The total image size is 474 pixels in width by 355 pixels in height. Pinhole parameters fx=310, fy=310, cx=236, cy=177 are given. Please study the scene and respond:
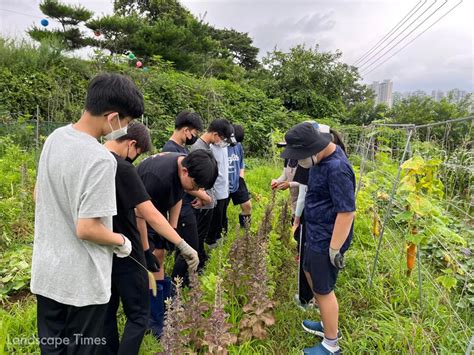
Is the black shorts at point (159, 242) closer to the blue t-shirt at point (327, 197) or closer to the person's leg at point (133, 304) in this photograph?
the person's leg at point (133, 304)

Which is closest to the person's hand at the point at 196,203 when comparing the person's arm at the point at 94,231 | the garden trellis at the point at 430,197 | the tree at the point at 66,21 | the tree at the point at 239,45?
the person's arm at the point at 94,231

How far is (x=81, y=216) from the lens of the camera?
1.19 metres

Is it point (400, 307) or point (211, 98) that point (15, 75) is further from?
point (400, 307)

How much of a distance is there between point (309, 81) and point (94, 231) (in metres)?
16.6

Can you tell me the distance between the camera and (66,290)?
1.28 metres

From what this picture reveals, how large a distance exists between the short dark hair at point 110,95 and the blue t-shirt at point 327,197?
121 centimetres

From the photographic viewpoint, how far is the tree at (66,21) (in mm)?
12406

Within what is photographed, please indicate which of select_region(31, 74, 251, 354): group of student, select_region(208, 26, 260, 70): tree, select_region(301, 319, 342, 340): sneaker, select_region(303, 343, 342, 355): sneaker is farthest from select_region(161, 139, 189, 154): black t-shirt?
select_region(208, 26, 260, 70): tree

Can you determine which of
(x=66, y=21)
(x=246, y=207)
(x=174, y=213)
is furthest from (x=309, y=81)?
(x=174, y=213)

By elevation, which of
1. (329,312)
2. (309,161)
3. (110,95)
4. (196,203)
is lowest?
(329,312)

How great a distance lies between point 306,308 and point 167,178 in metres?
1.58

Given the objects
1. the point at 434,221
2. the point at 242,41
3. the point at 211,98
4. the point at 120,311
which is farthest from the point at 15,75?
the point at 242,41

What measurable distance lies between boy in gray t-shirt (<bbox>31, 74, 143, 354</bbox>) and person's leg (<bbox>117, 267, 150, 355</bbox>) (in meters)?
0.18

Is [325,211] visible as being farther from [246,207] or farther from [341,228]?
[246,207]
